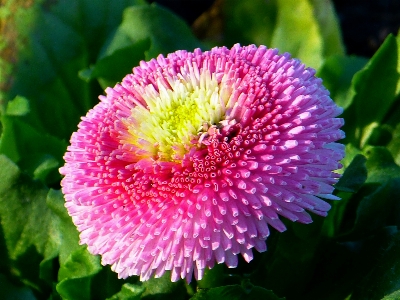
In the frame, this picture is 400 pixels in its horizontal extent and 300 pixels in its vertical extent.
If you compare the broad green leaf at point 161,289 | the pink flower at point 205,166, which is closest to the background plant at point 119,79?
the broad green leaf at point 161,289

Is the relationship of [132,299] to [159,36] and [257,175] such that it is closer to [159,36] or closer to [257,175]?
[257,175]

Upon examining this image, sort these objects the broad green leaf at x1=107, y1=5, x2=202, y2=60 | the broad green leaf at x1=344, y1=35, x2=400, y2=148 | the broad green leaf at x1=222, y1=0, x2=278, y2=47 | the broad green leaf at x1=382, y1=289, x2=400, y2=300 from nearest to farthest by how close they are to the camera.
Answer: the broad green leaf at x1=382, y1=289, x2=400, y2=300, the broad green leaf at x1=344, y1=35, x2=400, y2=148, the broad green leaf at x1=107, y1=5, x2=202, y2=60, the broad green leaf at x1=222, y1=0, x2=278, y2=47

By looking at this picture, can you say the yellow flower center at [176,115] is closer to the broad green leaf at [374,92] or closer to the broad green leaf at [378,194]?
the broad green leaf at [378,194]

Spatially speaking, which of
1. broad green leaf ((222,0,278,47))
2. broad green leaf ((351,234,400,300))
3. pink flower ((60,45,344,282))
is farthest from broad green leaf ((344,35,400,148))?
pink flower ((60,45,344,282))

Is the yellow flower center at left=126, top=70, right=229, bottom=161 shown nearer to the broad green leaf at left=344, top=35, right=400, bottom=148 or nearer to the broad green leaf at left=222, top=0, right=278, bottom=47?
the broad green leaf at left=344, top=35, right=400, bottom=148

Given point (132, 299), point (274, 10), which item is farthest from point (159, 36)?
point (132, 299)

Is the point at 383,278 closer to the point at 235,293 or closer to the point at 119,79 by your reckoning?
the point at 235,293

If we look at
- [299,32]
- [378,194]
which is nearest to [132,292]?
[378,194]
